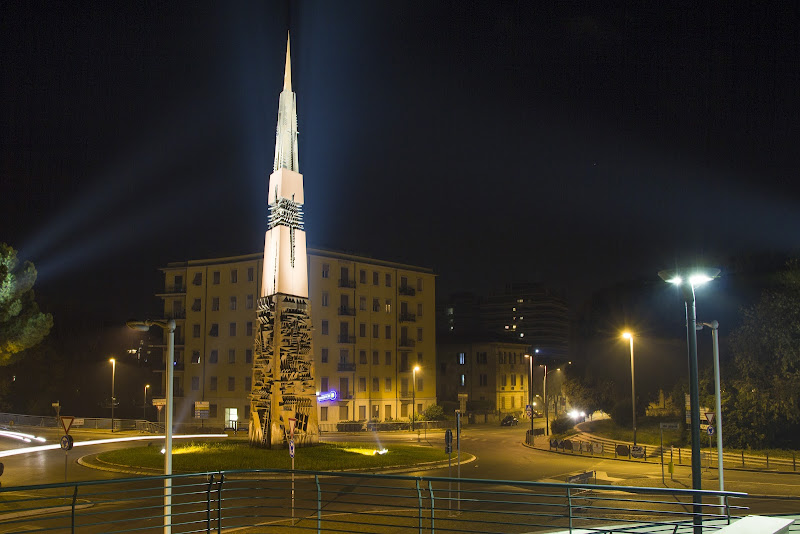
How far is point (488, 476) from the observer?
30.8m

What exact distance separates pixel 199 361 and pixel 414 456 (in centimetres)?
3791

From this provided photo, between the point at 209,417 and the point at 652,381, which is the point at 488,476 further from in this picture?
the point at 209,417

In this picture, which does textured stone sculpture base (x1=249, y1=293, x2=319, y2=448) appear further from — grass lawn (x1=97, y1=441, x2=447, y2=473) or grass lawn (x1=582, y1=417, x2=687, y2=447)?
grass lawn (x1=582, y1=417, x2=687, y2=447)

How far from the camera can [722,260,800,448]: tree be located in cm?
4025

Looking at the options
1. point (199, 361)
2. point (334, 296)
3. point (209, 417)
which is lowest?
point (209, 417)

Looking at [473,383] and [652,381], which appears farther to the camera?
[473,383]

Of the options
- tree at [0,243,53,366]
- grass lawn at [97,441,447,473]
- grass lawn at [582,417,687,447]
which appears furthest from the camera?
grass lawn at [582,417,687,447]

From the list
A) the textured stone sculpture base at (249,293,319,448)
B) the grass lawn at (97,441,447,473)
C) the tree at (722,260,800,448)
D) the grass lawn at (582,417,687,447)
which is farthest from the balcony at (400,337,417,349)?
the textured stone sculpture base at (249,293,319,448)

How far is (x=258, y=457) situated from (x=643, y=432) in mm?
30379

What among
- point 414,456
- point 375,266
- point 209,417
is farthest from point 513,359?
point 414,456

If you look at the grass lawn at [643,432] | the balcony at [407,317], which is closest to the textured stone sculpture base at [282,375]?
the grass lawn at [643,432]

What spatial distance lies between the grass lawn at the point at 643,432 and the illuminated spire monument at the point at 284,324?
23.4 meters

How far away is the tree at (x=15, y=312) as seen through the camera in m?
35.6

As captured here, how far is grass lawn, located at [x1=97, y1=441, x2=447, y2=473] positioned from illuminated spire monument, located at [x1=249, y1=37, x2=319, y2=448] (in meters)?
1.48
